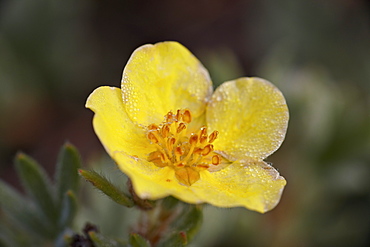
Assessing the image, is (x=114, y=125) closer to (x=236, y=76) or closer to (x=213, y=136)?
(x=213, y=136)

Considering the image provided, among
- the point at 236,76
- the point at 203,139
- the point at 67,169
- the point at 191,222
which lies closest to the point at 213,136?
the point at 203,139

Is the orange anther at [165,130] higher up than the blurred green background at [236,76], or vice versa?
the orange anther at [165,130]

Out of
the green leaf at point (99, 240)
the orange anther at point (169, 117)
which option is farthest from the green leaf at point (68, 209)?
the orange anther at point (169, 117)

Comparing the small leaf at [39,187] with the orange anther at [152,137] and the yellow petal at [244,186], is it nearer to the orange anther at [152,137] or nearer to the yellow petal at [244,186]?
the orange anther at [152,137]

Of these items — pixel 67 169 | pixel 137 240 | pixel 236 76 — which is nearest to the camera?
pixel 137 240

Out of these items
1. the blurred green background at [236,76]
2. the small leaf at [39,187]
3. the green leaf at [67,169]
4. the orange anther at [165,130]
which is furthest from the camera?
the blurred green background at [236,76]

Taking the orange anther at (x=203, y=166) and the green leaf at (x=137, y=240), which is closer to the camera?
the green leaf at (x=137, y=240)
